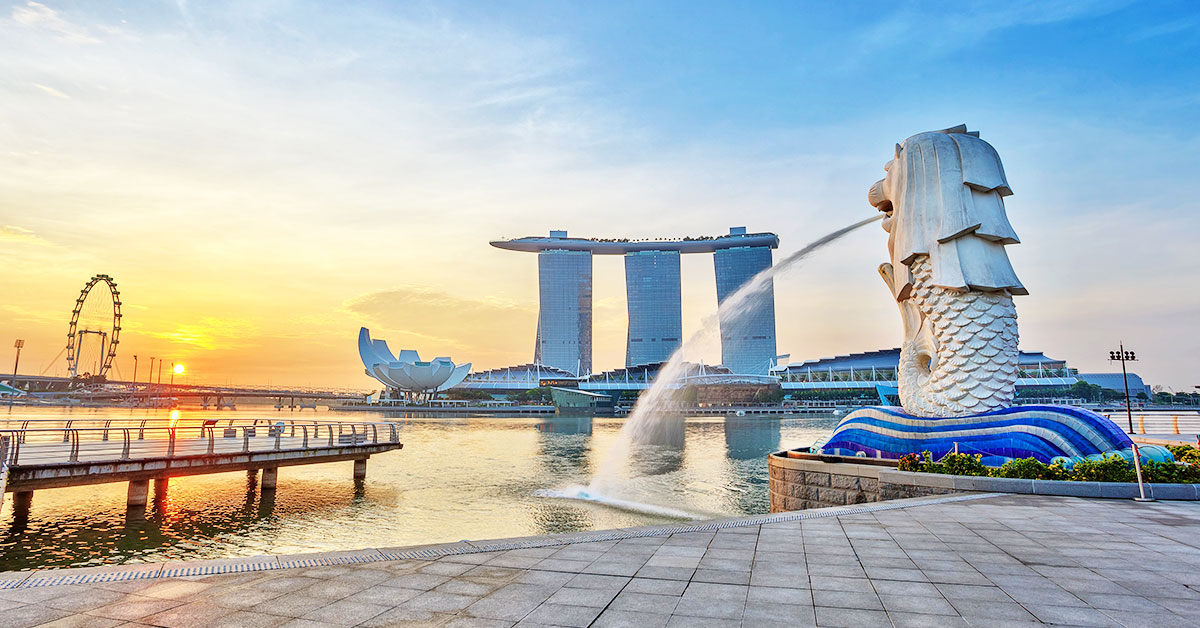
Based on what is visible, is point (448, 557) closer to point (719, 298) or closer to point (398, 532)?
point (398, 532)

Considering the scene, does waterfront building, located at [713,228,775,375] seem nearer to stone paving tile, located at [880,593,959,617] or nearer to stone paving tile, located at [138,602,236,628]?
stone paving tile, located at [880,593,959,617]

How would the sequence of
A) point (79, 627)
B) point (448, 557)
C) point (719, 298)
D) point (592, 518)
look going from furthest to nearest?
1. point (719, 298)
2. point (592, 518)
3. point (448, 557)
4. point (79, 627)

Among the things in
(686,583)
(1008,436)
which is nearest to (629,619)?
(686,583)

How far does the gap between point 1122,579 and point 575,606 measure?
5.02 metres

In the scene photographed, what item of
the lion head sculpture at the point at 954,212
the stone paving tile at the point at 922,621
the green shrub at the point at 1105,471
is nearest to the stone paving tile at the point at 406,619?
the stone paving tile at the point at 922,621

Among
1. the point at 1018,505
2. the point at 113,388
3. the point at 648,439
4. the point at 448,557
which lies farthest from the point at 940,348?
the point at 113,388

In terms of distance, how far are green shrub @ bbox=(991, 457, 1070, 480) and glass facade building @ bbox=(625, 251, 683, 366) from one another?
169942 millimetres

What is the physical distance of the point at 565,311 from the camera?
181m

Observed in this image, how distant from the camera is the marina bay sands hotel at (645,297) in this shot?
17888 centimetres

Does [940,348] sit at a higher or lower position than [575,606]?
higher

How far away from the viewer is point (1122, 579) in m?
5.93

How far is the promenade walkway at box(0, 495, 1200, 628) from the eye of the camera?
493 centimetres

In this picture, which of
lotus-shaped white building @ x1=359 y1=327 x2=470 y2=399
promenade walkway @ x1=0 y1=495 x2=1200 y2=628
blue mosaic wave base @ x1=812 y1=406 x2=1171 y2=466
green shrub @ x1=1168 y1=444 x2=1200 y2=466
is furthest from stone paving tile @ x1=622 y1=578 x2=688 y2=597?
lotus-shaped white building @ x1=359 y1=327 x2=470 y2=399

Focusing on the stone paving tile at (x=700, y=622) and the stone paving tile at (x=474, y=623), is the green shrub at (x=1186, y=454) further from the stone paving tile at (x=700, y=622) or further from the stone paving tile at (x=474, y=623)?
the stone paving tile at (x=474, y=623)
